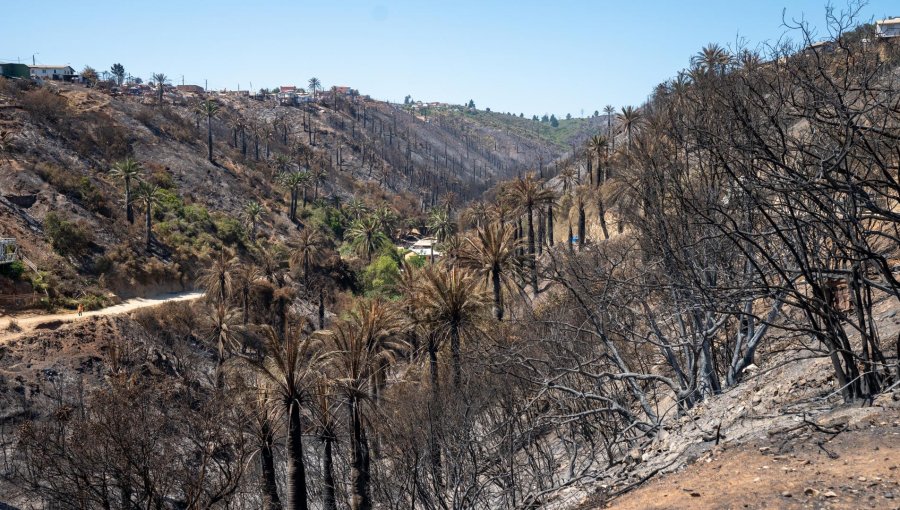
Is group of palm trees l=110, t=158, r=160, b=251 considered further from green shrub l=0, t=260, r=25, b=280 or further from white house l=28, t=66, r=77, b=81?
white house l=28, t=66, r=77, b=81

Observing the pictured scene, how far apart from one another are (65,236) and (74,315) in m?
12.3

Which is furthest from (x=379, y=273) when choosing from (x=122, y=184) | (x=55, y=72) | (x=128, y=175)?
(x=55, y=72)

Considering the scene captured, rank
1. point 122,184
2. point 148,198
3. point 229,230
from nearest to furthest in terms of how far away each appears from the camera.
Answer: point 148,198, point 122,184, point 229,230

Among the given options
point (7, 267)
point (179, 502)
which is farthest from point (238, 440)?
point (7, 267)

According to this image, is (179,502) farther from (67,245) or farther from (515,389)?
(67,245)

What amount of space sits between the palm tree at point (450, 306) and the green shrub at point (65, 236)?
128 feet

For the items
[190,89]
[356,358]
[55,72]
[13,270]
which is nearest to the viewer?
[356,358]

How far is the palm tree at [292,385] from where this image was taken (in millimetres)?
18422

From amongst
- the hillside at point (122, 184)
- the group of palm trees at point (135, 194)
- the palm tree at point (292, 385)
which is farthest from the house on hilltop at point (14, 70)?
the palm tree at point (292, 385)

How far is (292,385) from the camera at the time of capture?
18.6 m

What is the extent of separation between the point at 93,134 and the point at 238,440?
68.1 m

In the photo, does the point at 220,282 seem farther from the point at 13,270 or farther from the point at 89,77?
the point at 89,77

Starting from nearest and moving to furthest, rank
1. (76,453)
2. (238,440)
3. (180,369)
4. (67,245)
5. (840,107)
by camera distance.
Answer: (840,107) → (76,453) → (238,440) → (180,369) → (67,245)

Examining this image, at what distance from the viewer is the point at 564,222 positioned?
78.6 meters
